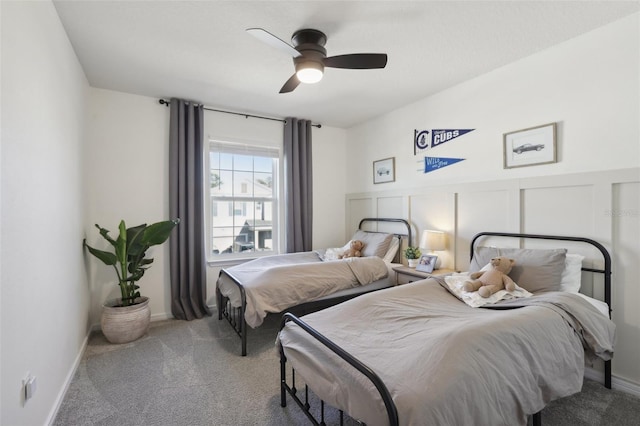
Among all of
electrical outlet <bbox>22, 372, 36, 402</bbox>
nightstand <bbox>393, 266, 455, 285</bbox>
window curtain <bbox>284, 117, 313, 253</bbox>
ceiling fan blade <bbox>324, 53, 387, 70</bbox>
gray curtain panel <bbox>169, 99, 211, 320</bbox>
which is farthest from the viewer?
window curtain <bbox>284, 117, 313, 253</bbox>

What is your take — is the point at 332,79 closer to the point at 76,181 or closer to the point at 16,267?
the point at 76,181

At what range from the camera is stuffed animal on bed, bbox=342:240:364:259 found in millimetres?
3777

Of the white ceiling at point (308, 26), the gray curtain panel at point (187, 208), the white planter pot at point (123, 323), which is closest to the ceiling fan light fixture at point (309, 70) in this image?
the white ceiling at point (308, 26)

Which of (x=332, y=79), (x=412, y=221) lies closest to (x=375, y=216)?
(x=412, y=221)

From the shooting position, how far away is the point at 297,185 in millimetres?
4371

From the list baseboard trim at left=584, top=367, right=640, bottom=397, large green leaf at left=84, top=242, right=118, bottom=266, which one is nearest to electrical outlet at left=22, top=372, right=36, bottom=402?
large green leaf at left=84, top=242, right=118, bottom=266

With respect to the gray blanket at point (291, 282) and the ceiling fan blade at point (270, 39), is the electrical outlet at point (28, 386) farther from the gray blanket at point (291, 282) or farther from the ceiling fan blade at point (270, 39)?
the ceiling fan blade at point (270, 39)

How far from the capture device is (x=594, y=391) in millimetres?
2154

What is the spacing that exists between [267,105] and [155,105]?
1.31m

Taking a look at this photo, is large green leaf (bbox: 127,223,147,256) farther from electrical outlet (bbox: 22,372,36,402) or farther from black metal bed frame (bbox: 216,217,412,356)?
electrical outlet (bbox: 22,372,36,402)

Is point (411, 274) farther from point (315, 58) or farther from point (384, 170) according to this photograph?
point (315, 58)

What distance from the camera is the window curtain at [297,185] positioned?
4.34 meters

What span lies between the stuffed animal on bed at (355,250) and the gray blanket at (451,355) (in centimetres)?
161

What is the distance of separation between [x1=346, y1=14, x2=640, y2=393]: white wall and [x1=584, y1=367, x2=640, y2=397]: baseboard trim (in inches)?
0.4
